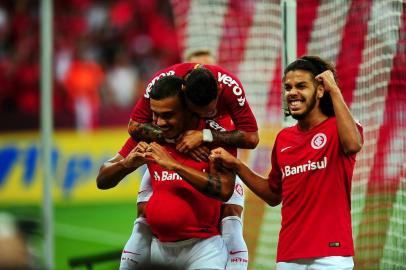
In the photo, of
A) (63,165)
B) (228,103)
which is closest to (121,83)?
(63,165)

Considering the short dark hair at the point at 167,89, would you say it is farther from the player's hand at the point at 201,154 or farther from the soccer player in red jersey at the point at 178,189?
the player's hand at the point at 201,154

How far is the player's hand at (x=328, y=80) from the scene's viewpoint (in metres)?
4.52

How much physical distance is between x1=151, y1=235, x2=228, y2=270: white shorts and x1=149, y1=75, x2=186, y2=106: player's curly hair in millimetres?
734

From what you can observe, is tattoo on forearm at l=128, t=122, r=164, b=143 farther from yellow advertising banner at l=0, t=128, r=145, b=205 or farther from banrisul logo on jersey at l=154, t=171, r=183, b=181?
yellow advertising banner at l=0, t=128, r=145, b=205

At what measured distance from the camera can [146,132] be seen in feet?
16.2

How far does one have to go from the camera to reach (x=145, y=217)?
5.14 meters

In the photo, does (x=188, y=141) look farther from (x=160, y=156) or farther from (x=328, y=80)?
(x=328, y=80)

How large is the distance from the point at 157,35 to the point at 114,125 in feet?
10.7

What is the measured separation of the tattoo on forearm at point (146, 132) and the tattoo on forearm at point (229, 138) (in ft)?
0.93

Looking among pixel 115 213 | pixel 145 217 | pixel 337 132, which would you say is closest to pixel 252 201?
pixel 145 217

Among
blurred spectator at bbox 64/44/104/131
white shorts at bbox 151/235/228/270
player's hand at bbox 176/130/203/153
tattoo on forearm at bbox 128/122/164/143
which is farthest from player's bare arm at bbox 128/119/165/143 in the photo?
blurred spectator at bbox 64/44/104/131

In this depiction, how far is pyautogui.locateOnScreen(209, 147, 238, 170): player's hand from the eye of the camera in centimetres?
472

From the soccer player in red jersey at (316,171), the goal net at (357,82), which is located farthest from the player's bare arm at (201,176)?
the goal net at (357,82)

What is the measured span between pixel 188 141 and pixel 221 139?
22 centimetres
